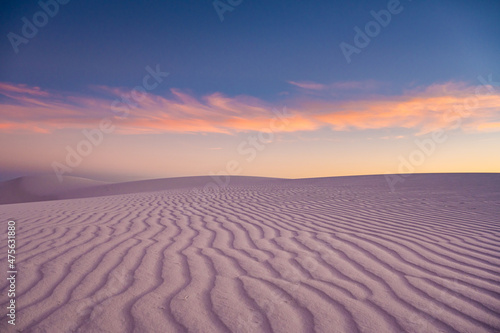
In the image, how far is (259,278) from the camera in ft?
9.09

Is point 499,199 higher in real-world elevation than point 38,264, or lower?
higher

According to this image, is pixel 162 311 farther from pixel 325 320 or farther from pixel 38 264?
pixel 38 264

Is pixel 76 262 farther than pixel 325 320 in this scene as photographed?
Yes

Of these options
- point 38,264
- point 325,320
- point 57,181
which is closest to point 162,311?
point 325,320

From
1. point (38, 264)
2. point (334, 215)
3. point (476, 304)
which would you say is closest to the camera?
point (476, 304)

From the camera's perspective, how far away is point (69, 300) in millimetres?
2357

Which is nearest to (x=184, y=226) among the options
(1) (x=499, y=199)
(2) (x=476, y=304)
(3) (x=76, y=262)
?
(3) (x=76, y=262)

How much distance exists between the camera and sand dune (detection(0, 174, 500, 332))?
2100 millimetres

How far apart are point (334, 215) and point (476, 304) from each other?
3805 millimetres

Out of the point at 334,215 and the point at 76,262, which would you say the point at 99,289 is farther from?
the point at 334,215

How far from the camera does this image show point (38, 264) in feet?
10.3

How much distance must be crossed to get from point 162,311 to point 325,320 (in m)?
1.12

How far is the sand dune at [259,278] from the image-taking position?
2100mm

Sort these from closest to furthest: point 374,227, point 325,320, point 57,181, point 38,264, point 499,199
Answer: point 325,320 < point 38,264 < point 374,227 < point 499,199 < point 57,181
